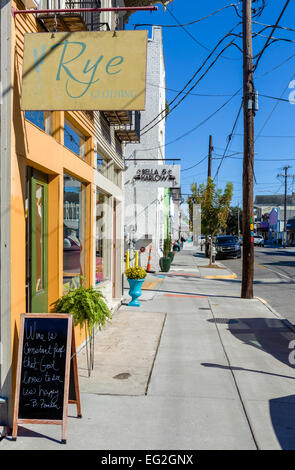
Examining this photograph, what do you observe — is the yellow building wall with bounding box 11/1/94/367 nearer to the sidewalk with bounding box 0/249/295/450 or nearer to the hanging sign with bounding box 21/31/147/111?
the hanging sign with bounding box 21/31/147/111

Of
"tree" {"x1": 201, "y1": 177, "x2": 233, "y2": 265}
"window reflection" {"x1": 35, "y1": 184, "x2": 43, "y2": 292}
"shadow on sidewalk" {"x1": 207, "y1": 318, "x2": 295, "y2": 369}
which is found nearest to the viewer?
"window reflection" {"x1": 35, "y1": 184, "x2": 43, "y2": 292}

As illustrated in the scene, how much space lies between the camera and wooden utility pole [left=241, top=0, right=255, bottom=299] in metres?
12.8

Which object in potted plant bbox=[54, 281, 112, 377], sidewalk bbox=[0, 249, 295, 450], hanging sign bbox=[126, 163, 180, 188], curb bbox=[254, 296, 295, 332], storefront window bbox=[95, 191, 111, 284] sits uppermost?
hanging sign bbox=[126, 163, 180, 188]

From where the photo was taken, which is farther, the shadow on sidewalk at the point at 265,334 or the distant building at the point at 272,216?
the distant building at the point at 272,216

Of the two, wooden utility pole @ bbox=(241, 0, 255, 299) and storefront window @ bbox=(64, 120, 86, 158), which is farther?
wooden utility pole @ bbox=(241, 0, 255, 299)

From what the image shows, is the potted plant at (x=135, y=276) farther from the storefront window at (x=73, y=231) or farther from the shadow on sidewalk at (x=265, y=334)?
the storefront window at (x=73, y=231)

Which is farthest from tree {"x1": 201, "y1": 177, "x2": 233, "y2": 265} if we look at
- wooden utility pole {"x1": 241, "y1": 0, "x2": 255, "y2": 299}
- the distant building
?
the distant building

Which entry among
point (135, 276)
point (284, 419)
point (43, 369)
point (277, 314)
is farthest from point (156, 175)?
point (43, 369)

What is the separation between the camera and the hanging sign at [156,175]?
17812 mm

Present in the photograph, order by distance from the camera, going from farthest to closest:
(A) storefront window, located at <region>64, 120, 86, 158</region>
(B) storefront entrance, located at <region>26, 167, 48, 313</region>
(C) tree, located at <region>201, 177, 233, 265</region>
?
(C) tree, located at <region>201, 177, 233, 265</region> → (A) storefront window, located at <region>64, 120, 86, 158</region> → (B) storefront entrance, located at <region>26, 167, 48, 313</region>

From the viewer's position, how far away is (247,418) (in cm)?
454

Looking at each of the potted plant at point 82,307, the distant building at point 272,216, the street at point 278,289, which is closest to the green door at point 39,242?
the potted plant at point 82,307

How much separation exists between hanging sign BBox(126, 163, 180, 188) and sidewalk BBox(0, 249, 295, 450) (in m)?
8.70

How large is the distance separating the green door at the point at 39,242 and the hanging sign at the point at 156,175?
12.3 metres
